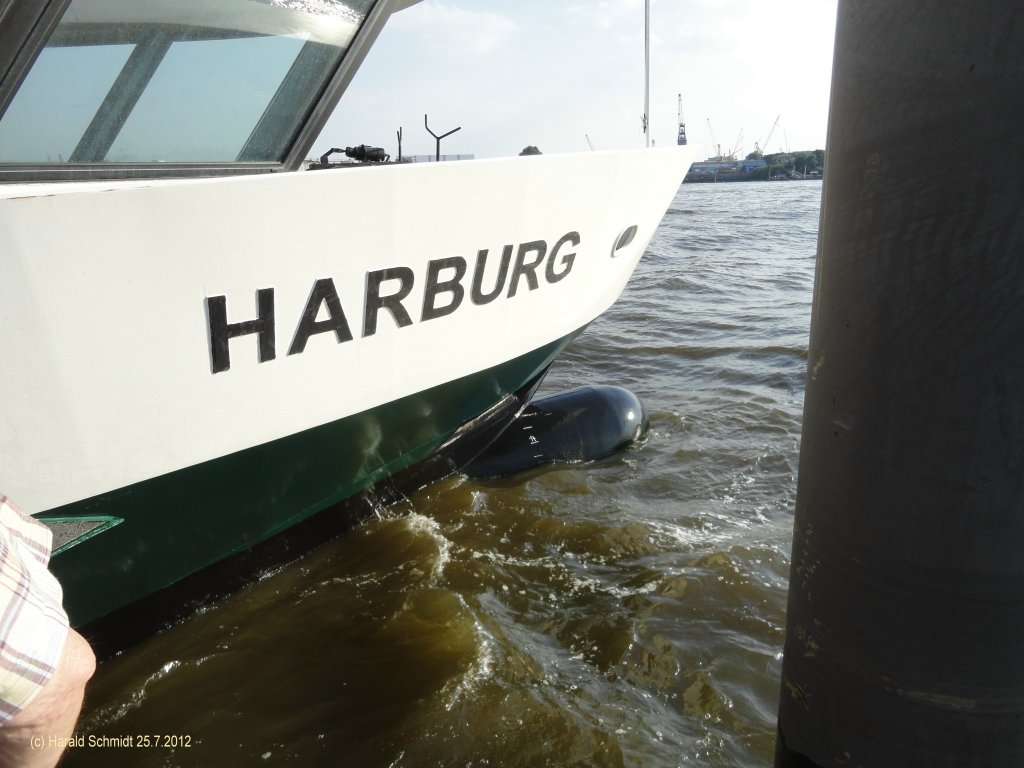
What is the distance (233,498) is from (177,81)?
1445 mm

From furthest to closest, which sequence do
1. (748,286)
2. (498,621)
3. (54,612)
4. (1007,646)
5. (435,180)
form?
(748,286)
(498,621)
(435,180)
(1007,646)
(54,612)

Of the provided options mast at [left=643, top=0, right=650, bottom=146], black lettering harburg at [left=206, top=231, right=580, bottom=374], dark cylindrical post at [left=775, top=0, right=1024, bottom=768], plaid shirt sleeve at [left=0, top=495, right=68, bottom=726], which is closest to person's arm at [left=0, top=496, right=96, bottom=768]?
plaid shirt sleeve at [left=0, top=495, right=68, bottom=726]

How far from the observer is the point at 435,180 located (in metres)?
2.94

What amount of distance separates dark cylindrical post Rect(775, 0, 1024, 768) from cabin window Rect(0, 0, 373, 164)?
2.11 meters

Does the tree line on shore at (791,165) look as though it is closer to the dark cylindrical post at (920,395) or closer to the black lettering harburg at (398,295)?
the black lettering harburg at (398,295)

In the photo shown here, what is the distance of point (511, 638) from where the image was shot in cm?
309

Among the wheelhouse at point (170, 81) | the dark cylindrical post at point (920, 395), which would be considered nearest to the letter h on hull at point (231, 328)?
the wheelhouse at point (170, 81)

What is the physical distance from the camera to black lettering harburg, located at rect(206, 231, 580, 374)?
2518 millimetres

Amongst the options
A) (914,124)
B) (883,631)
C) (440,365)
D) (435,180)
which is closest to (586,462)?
(440,365)

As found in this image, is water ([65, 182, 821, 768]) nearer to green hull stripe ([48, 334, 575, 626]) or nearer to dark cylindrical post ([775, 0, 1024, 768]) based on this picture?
green hull stripe ([48, 334, 575, 626])

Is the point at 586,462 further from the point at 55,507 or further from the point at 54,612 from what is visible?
the point at 54,612

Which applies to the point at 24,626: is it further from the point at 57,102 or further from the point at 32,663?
the point at 57,102

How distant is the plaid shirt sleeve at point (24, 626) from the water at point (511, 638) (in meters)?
1.57

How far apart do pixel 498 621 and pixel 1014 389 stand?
233cm
